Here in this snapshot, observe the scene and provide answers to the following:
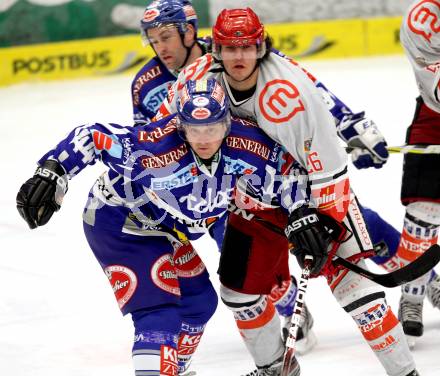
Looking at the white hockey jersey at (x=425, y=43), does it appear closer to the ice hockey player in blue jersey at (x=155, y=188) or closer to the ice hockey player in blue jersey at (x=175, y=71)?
the ice hockey player in blue jersey at (x=175, y=71)

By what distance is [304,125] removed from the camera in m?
3.33

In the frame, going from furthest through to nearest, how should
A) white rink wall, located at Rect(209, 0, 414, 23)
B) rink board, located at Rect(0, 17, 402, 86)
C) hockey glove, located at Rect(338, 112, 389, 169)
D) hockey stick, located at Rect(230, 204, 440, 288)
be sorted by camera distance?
white rink wall, located at Rect(209, 0, 414, 23) → rink board, located at Rect(0, 17, 402, 86) → hockey glove, located at Rect(338, 112, 389, 169) → hockey stick, located at Rect(230, 204, 440, 288)

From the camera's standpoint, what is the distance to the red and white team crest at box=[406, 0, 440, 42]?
3971mm

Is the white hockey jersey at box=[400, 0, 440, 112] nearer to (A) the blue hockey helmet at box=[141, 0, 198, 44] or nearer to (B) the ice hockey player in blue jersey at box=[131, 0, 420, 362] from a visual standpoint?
(B) the ice hockey player in blue jersey at box=[131, 0, 420, 362]

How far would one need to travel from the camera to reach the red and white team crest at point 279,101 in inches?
131

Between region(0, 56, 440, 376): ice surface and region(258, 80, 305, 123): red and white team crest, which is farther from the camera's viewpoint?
region(0, 56, 440, 376): ice surface

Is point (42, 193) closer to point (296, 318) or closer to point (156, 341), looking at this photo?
point (156, 341)

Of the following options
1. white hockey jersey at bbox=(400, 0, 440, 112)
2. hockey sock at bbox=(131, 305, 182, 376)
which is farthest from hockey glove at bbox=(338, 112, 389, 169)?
hockey sock at bbox=(131, 305, 182, 376)

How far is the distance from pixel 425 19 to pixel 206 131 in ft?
4.02

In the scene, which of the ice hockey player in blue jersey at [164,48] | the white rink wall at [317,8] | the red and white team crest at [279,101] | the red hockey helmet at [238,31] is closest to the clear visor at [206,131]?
the red and white team crest at [279,101]

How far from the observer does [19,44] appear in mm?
8547

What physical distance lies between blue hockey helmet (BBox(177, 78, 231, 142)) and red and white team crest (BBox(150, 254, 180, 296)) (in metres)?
0.43

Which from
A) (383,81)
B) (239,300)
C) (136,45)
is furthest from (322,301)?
(136,45)

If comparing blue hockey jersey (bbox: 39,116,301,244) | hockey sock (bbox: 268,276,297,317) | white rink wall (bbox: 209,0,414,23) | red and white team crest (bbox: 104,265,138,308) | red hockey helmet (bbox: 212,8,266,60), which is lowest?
white rink wall (bbox: 209,0,414,23)
